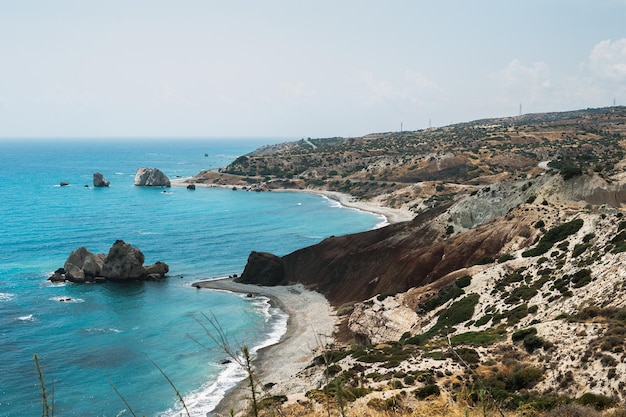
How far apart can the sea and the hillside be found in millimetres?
10286

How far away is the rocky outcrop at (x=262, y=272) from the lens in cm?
7962

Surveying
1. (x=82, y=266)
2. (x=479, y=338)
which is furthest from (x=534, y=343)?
(x=82, y=266)

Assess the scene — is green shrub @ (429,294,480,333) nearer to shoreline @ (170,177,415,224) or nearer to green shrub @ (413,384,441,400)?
green shrub @ (413,384,441,400)

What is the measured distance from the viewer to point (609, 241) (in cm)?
4094

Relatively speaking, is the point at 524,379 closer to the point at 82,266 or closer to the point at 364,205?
the point at 82,266

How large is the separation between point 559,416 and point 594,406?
4845 millimetres

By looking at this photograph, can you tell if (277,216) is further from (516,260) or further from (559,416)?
(559,416)

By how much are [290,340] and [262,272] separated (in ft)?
81.9

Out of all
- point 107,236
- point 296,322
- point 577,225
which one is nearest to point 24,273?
point 107,236

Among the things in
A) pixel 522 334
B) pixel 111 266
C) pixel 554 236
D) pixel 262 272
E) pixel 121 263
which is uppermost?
pixel 554 236

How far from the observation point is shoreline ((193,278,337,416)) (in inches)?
1569

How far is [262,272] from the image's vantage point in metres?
79.9

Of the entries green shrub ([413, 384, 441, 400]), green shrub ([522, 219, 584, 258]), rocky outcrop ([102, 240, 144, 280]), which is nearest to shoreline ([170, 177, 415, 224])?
rocky outcrop ([102, 240, 144, 280])

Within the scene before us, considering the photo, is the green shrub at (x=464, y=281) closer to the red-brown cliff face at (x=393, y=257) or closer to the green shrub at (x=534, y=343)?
the red-brown cliff face at (x=393, y=257)
